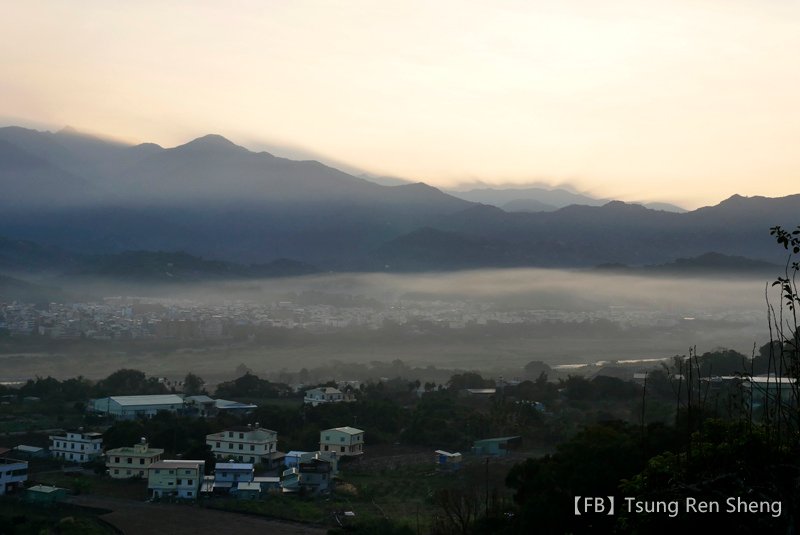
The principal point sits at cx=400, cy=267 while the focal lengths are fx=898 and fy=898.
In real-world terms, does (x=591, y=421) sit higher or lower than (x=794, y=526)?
lower

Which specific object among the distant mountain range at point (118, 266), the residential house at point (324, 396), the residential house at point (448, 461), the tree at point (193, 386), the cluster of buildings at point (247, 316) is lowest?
the tree at point (193, 386)

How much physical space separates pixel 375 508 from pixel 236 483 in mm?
2796

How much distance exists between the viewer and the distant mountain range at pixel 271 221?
300ft

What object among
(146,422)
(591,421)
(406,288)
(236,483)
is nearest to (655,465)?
(236,483)

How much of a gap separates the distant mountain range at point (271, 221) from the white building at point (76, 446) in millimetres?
52275

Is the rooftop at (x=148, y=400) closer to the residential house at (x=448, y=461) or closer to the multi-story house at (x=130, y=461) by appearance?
the multi-story house at (x=130, y=461)

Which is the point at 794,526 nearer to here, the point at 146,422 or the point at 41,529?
the point at 41,529

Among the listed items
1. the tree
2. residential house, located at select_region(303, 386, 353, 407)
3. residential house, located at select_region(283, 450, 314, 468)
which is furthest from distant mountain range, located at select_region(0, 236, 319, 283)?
residential house, located at select_region(283, 450, 314, 468)

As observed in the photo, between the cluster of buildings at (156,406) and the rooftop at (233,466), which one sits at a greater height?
the rooftop at (233,466)

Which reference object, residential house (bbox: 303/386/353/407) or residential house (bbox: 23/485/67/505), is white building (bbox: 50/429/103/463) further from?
residential house (bbox: 303/386/353/407)

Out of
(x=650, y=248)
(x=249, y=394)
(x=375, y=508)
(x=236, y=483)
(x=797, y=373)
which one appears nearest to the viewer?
(x=797, y=373)

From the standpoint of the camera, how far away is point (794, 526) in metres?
5.30

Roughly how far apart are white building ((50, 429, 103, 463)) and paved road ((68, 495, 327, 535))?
325cm

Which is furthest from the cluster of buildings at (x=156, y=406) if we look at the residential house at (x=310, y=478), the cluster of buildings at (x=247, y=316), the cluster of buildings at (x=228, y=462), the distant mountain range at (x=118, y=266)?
the distant mountain range at (x=118, y=266)
